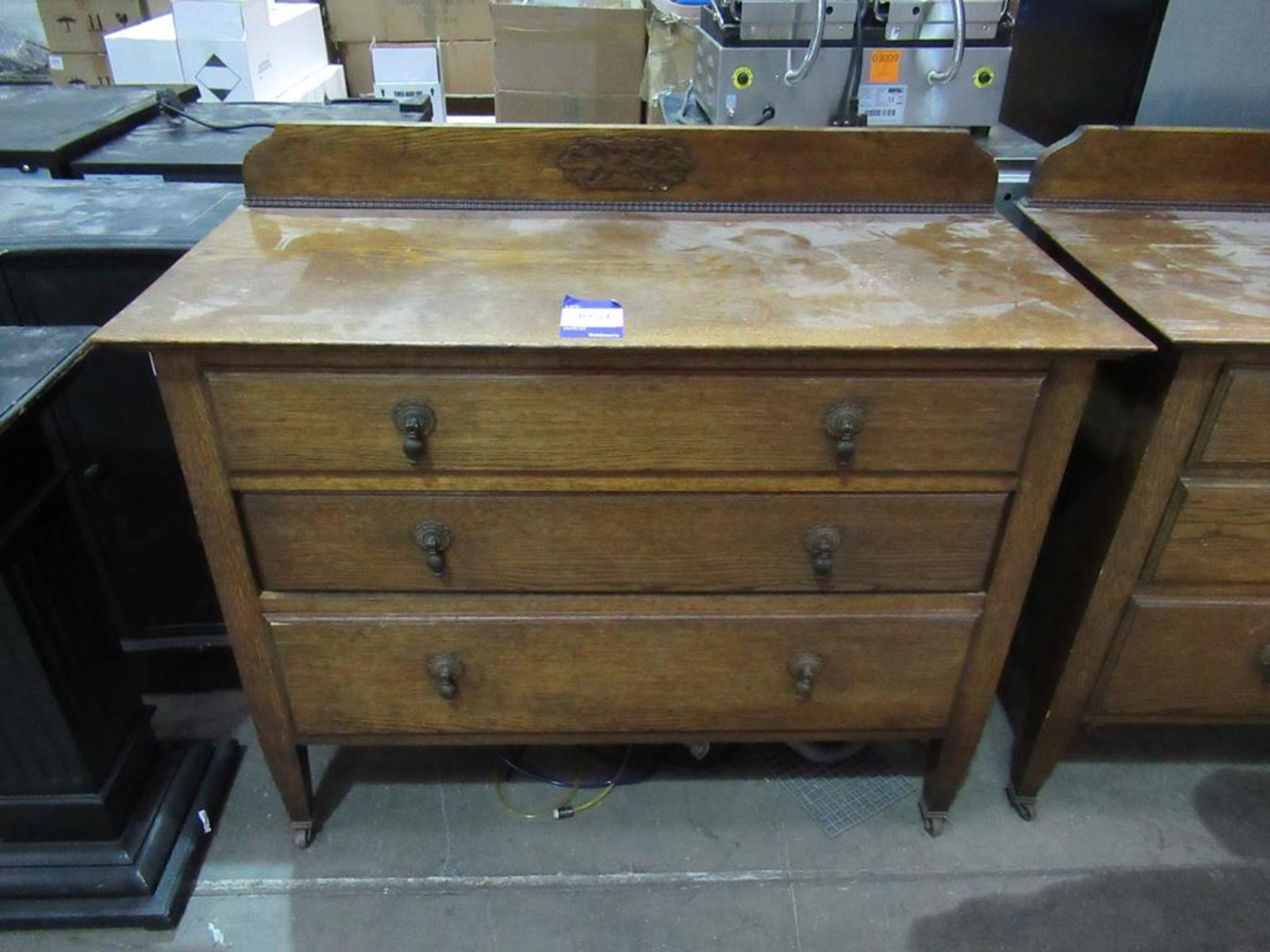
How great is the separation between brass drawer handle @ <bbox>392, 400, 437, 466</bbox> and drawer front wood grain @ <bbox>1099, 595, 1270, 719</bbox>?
3.09 ft

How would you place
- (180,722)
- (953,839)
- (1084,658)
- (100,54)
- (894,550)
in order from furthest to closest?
1. (100,54)
2. (180,722)
3. (953,839)
4. (1084,658)
5. (894,550)

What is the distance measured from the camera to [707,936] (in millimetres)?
1267

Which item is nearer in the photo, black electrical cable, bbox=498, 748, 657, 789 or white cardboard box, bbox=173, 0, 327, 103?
black electrical cable, bbox=498, 748, 657, 789

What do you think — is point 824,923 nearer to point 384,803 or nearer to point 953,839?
point 953,839

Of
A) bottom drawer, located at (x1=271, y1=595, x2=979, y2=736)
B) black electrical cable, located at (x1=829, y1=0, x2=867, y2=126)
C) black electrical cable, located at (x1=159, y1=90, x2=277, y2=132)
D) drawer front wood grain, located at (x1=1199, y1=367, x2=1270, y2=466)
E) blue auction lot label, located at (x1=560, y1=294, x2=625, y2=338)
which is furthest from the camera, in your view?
black electrical cable, located at (x1=159, y1=90, x2=277, y2=132)

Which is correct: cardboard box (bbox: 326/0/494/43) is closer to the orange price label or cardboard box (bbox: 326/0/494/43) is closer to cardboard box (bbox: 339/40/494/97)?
cardboard box (bbox: 339/40/494/97)

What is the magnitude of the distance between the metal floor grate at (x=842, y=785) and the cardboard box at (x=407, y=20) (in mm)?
2822

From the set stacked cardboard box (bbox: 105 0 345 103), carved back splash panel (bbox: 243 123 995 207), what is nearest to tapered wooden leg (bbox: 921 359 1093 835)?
carved back splash panel (bbox: 243 123 995 207)

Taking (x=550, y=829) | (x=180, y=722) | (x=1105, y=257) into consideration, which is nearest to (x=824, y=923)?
(x=550, y=829)

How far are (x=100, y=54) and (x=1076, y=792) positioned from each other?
365 centimetres

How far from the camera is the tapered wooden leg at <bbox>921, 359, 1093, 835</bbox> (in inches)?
38.4

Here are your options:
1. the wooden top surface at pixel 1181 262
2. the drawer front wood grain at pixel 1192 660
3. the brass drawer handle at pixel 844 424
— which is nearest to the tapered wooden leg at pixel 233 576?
the brass drawer handle at pixel 844 424

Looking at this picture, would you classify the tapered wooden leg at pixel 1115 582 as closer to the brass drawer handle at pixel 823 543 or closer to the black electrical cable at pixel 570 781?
the brass drawer handle at pixel 823 543

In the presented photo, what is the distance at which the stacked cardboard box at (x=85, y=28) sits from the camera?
9.68 feet
